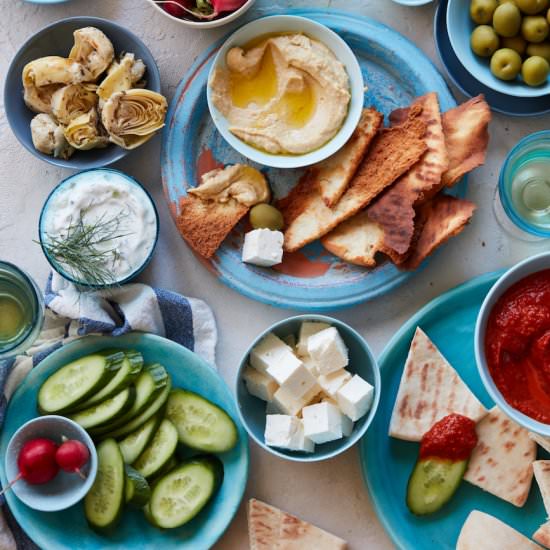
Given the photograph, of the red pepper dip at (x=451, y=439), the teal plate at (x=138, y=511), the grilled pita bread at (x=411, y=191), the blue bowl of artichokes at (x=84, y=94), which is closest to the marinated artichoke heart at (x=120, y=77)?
the blue bowl of artichokes at (x=84, y=94)

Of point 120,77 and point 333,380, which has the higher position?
point 120,77

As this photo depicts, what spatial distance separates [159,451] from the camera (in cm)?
Result: 311

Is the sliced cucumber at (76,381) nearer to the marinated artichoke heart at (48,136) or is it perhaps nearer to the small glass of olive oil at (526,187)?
the marinated artichoke heart at (48,136)

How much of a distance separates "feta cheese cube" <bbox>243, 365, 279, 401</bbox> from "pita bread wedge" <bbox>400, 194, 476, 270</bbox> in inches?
25.0

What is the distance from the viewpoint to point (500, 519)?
3.15 m

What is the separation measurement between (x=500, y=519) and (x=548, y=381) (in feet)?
2.11

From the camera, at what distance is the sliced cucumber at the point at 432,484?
310cm

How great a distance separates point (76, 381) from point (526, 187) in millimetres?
1807

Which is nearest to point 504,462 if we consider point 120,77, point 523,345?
point 523,345

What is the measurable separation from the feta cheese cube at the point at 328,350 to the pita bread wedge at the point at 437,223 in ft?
1.26

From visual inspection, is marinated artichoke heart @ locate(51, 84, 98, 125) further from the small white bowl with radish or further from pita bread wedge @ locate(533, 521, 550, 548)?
pita bread wedge @ locate(533, 521, 550, 548)

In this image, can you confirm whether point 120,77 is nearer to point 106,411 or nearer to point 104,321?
point 104,321

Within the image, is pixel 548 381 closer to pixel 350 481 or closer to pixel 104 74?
pixel 350 481

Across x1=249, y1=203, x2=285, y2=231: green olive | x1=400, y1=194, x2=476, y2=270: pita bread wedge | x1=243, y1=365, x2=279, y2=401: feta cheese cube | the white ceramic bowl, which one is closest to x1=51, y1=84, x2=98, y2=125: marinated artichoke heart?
the white ceramic bowl
